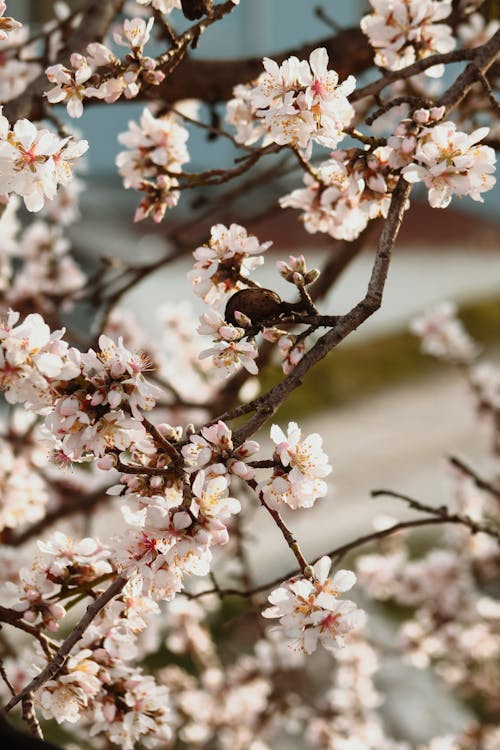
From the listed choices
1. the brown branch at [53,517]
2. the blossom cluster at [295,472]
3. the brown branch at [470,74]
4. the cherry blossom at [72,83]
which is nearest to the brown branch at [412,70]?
the brown branch at [470,74]

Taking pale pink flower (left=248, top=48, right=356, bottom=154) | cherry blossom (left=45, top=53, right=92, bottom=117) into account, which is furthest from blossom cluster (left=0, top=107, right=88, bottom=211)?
pale pink flower (left=248, top=48, right=356, bottom=154)

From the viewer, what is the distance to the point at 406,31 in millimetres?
1430

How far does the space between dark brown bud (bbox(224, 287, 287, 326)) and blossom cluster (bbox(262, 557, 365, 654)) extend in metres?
0.29

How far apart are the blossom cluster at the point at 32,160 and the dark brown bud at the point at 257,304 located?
0.25 metres

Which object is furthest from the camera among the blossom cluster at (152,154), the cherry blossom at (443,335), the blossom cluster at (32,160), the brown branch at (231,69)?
the cherry blossom at (443,335)

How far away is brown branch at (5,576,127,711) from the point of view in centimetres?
94

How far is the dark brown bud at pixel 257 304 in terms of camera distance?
1.07m

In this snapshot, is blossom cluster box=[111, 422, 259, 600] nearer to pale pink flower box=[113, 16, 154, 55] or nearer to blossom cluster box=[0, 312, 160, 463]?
blossom cluster box=[0, 312, 160, 463]

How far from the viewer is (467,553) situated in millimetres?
3021

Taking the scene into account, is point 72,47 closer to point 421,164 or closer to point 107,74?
point 107,74

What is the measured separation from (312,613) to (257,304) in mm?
354

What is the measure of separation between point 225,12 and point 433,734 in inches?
114

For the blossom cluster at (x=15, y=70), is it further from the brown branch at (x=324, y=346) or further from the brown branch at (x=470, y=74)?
the brown branch at (x=324, y=346)

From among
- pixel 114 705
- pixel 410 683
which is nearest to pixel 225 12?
pixel 114 705
